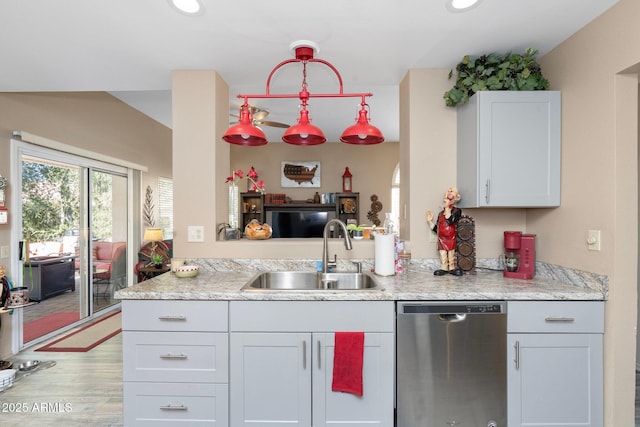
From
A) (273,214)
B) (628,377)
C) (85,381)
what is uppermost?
(273,214)

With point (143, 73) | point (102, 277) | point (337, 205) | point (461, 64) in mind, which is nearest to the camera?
point (461, 64)

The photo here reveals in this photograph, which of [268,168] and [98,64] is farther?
[268,168]

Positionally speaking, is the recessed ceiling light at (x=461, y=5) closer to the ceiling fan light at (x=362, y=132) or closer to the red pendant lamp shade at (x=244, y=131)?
the ceiling fan light at (x=362, y=132)

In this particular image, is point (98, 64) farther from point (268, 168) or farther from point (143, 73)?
point (268, 168)

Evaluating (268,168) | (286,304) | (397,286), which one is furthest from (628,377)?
(268,168)

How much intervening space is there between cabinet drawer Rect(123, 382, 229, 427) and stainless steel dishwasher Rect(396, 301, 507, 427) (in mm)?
960

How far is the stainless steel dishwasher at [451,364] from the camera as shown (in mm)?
1733

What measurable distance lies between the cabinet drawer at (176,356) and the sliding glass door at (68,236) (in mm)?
2255

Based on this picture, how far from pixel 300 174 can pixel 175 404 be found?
460cm

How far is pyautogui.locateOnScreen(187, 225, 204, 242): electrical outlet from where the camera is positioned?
2.46 m

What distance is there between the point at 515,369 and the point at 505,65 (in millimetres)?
1810

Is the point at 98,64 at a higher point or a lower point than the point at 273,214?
higher

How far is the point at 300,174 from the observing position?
601cm

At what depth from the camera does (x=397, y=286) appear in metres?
1.90
